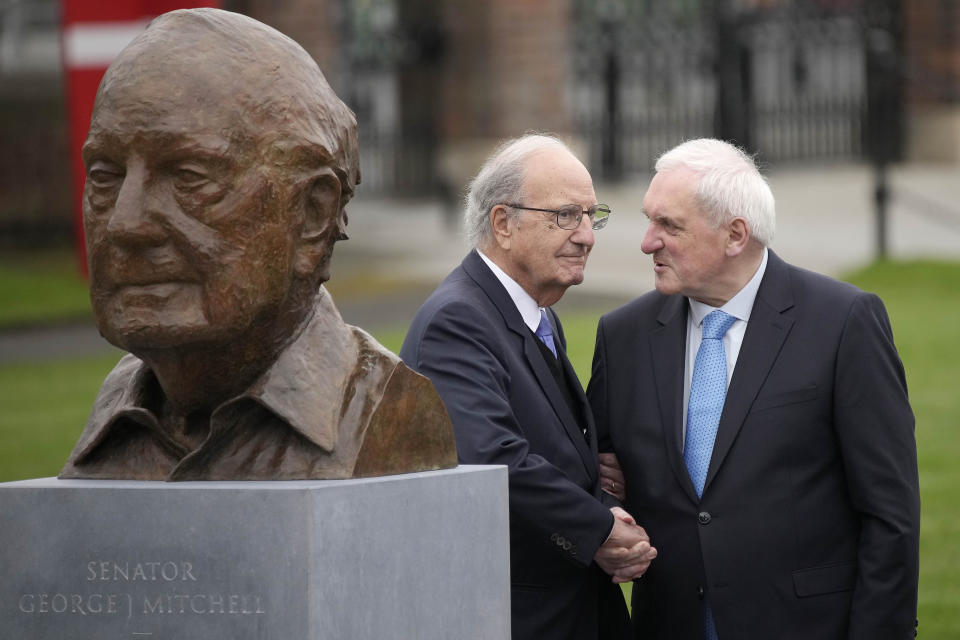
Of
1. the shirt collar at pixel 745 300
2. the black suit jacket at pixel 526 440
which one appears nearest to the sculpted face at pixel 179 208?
the black suit jacket at pixel 526 440

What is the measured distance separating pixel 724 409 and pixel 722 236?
499 mm

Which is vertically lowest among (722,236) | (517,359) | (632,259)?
(632,259)

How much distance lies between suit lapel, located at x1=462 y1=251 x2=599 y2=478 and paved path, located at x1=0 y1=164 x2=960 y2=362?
9.69 metres

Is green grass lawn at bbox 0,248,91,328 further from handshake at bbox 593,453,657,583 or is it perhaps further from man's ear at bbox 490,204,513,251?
handshake at bbox 593,453,657,583

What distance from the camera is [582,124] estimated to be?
1003 inches

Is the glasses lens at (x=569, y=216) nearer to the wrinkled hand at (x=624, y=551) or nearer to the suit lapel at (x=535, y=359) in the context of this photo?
the suit lapel at (x=535, y=359)

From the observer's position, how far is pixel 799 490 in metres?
4.63

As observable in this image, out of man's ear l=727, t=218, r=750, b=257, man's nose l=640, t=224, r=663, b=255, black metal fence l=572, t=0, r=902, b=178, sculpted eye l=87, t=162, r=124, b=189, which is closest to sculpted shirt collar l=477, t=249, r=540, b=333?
man's nose l=640, t=224, r=663, b=255

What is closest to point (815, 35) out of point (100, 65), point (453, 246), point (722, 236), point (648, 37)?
point (648, 37)

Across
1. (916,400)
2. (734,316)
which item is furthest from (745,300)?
(916,400)

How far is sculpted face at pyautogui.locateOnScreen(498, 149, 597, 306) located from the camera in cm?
468

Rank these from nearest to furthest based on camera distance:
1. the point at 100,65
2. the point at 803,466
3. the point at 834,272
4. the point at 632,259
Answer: the point at 803,466 < the point at 100,65 < the point at 834,272 < the point at 632,259

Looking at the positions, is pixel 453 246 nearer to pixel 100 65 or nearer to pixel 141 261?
pixel 100 65

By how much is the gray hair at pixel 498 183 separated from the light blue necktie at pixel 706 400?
70 centimetres
